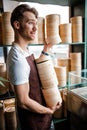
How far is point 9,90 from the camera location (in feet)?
5.39

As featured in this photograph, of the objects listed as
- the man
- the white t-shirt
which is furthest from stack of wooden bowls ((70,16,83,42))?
the white t-shirt

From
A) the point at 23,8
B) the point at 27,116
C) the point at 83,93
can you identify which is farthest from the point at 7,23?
the point at 83,93

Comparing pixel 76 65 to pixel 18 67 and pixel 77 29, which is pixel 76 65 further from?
pixel 18 67

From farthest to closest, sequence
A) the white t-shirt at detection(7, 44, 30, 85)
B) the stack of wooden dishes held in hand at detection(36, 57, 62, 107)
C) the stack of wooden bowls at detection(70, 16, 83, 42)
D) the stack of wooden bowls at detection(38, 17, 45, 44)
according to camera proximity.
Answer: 1. the stack of wooden bowls at detection(70, 16, 83, 42)
2. the stack of wooden bowls at detection(38, 17, 45, 44)
3. the stack of wooden dishes held in hand at detection(36, 57, 62, 107)
4. the white t-shirt at detection(7, 44, 30, 85)

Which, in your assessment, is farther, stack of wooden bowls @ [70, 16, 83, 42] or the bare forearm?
stack of wooden bowls @ [70, 16, 83, 42]

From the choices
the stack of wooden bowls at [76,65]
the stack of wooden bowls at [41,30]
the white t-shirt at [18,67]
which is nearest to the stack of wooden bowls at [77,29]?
the stack of wooden bowls at [76,65]

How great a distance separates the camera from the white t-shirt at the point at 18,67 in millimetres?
831

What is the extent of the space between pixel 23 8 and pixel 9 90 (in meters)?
0.99

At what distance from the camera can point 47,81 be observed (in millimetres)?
951

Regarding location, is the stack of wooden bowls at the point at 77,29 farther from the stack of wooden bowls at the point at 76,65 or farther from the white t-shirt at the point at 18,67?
the white t-shirt at the point at 18,67

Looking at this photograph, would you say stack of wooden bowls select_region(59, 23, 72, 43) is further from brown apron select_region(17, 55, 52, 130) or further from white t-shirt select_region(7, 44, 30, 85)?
white t-shirt select_region(7, 44, 30, 85)

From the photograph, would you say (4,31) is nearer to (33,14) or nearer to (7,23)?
(7,23)

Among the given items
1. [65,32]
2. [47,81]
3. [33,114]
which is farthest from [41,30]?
[33,114]

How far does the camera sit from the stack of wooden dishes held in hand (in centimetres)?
94
